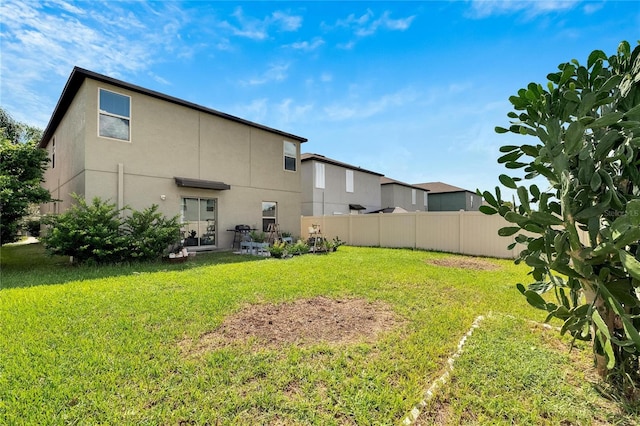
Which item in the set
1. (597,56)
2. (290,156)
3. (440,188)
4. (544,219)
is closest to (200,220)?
(290,156)

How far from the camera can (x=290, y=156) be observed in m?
15.2

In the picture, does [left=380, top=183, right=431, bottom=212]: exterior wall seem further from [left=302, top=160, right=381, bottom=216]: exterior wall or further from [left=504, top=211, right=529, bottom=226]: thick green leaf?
[left=504, top=211, right=529, bottom=226]: thick green leaf

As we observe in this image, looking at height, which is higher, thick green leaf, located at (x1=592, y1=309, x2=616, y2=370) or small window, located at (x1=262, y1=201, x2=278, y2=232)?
small window, located at (x1=262, y1=201, x2=278, y2=232)

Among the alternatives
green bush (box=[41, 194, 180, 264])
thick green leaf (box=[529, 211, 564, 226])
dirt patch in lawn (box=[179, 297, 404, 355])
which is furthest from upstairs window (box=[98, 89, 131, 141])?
thick green leaf (box=[529, 211, 564, 226])

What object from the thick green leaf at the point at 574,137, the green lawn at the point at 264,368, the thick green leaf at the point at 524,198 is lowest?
the green lawn at the point at 264,368

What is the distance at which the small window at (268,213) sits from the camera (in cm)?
1405

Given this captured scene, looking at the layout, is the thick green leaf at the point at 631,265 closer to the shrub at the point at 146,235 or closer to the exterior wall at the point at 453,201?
the shrub at the point at 146,235

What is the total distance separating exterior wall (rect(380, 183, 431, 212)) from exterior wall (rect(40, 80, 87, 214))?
24.8 metres

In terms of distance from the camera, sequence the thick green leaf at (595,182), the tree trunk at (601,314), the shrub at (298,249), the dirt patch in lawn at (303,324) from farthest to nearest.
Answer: the shrub at (298,249)
the dirt patch in lawn at (303,324)
the tree trunk at (601,314)
the thick green leaf at (595,182)

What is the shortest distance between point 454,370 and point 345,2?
8.86 m

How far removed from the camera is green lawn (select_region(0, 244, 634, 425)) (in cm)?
226

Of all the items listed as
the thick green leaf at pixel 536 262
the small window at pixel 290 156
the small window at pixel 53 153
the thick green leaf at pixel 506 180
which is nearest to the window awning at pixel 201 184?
the small window at pixel 290 156

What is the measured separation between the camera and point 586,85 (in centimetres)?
246

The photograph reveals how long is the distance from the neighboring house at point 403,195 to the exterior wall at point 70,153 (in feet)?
81.3
